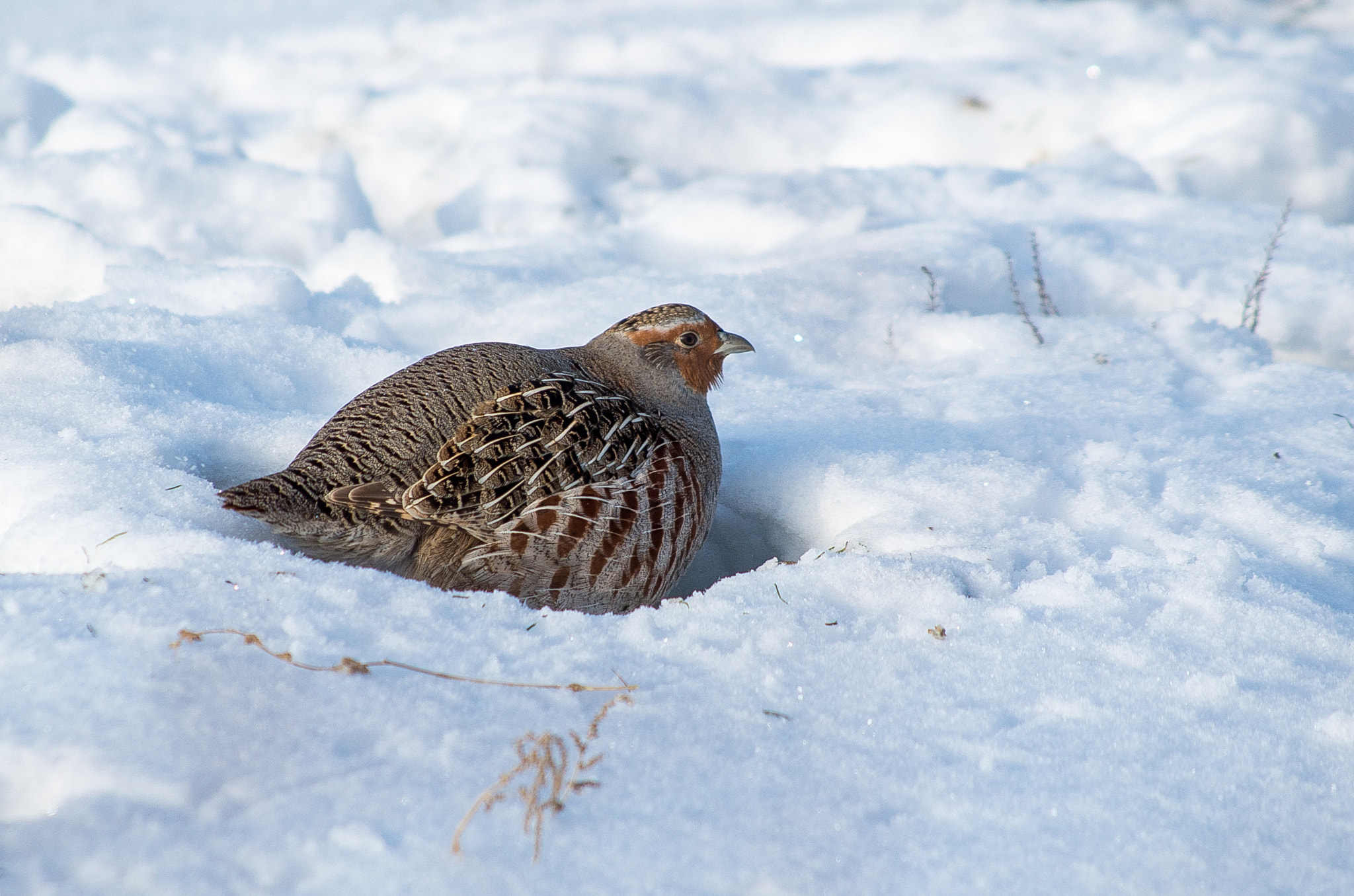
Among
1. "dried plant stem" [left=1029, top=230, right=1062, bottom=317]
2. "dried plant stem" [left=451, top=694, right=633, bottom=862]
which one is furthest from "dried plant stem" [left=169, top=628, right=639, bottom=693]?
"dried plant stem" [left=1029, top=230, right=1062, bottom=317]

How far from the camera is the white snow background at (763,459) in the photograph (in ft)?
5.36

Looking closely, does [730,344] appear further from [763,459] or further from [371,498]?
[371,498]

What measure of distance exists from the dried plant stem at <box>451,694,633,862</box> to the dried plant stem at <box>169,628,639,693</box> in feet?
0.61

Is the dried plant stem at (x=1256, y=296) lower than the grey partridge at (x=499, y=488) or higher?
lower

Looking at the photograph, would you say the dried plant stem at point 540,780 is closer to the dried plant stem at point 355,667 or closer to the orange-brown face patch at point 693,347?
the dried plant stem at point 355,667

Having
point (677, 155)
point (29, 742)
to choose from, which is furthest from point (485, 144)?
point (29, 742)

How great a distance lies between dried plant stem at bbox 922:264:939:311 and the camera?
4770 millimetres

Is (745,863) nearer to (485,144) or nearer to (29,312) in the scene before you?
(29,312)

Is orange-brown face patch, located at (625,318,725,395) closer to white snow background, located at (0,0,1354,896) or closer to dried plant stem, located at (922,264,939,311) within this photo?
white snow background, located at (0,0,1354,896)

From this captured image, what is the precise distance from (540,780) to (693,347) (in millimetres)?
2168

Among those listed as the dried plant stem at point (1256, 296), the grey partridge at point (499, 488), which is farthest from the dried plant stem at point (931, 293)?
the grey partridge at point (499, 488)

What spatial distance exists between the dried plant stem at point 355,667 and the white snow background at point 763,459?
0.07 ft

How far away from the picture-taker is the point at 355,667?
6.17 feet

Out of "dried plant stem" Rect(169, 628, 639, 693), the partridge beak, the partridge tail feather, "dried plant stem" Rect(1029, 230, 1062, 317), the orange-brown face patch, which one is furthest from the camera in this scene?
"dried plant stem" Rect(1029, 230, 1062, 317)
